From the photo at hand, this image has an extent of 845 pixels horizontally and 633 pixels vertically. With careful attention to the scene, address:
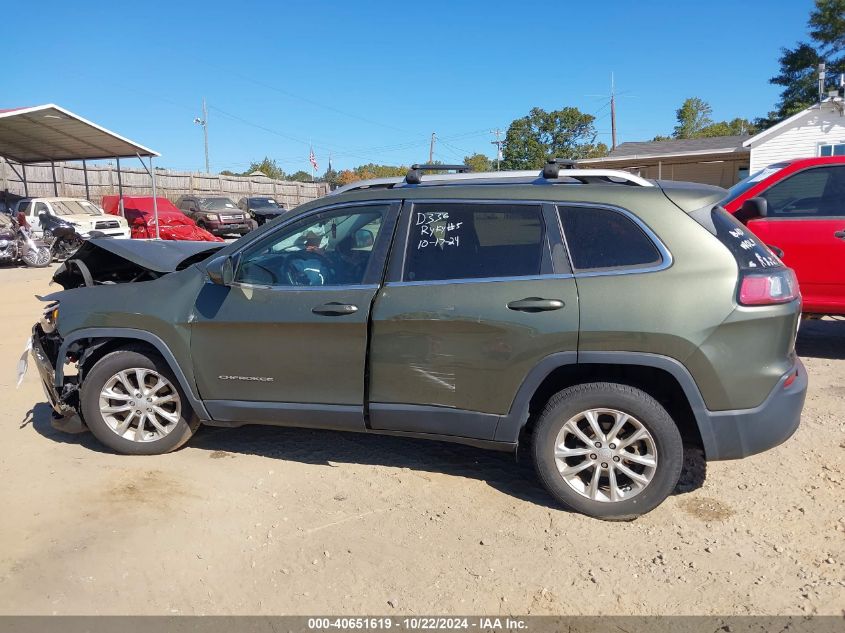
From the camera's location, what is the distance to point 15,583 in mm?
3105

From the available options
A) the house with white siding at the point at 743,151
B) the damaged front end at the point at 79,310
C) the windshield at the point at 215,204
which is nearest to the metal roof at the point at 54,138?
the windshield at the point at 215,204

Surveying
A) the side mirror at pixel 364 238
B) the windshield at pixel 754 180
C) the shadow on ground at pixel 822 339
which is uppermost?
the windshield at pixel 754 180

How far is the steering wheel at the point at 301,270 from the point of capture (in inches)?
159

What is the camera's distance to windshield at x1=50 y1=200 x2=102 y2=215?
1964cm

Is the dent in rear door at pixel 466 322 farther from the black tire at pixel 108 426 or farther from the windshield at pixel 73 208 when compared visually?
the windshield at pixel 73 208

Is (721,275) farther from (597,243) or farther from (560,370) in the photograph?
(560,370)

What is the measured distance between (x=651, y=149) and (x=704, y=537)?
29.6m

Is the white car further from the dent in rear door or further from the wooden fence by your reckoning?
the dent in rear door

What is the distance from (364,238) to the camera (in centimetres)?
401

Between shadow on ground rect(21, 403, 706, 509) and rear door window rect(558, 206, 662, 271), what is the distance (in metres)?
1.39

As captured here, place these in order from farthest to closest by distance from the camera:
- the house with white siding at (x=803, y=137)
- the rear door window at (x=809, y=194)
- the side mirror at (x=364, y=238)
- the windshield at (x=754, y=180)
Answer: the house with white siding at (x=803, y=137) < the windshield at (x=754, y=180) < the rear door window at (x=809, y=194) < the side mirror at (x=364, y=238)

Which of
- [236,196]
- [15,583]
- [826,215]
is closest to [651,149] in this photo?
[236,196]

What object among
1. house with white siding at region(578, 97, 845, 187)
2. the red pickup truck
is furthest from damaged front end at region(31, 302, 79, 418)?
house with white siding at region(578, 97, 845, 187)

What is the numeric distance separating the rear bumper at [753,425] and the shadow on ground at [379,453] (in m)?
0.62
